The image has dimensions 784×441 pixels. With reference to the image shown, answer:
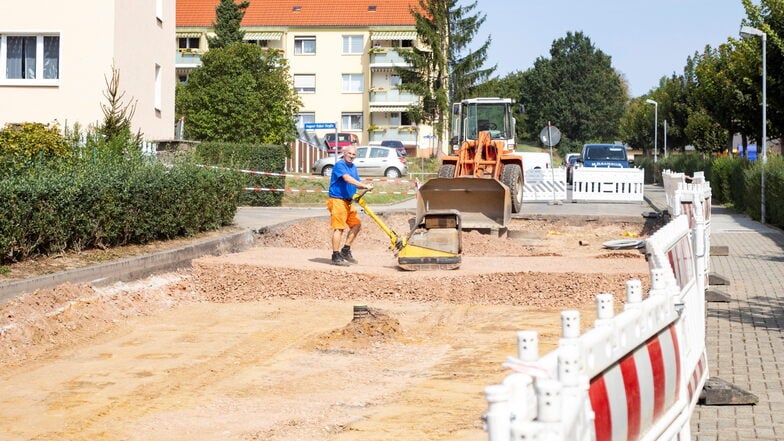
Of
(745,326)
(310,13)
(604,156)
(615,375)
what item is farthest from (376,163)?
(615,375)

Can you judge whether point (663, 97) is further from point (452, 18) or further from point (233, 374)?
point (233, 374)

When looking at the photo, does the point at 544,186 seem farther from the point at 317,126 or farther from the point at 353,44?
the point at 353,44

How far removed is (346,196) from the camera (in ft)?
54.5

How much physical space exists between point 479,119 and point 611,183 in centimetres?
1083

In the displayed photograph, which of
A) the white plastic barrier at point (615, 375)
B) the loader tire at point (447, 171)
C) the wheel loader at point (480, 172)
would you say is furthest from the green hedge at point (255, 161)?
the white plastic barrier at point (615, 375)

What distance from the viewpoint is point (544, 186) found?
3853cm

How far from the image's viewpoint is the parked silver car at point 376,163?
5128 cm

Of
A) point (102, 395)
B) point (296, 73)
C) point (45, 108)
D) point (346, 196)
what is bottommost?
point (102, 395)

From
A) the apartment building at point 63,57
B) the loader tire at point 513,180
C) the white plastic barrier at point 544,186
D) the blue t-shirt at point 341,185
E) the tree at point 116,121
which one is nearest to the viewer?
the blue t-shirt at point 341,185

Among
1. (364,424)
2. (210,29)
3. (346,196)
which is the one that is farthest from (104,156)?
(210,29)

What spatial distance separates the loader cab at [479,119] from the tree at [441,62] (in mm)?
42859

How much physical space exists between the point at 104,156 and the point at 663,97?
6932cm

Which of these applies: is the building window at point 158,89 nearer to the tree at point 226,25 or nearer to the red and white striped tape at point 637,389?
the red and white striped tape at point 637,389

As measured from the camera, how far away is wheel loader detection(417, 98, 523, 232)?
900 inches
